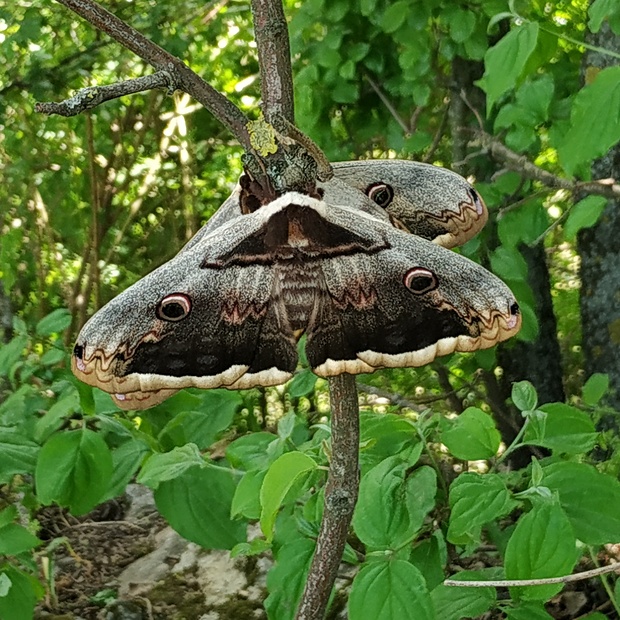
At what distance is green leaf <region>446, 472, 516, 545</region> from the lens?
65cm

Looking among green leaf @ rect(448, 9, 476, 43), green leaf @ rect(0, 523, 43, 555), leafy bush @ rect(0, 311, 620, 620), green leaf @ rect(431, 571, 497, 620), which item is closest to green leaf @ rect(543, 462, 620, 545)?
leafy bush @ rect(0, 311, 620, 620)

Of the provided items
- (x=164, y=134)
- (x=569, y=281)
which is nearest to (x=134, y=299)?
(x=569, y=281)

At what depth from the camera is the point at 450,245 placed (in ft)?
1.70

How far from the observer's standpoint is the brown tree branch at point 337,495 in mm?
490

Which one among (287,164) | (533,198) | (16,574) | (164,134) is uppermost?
→ (164,134)

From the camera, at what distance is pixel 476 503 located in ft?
2.17

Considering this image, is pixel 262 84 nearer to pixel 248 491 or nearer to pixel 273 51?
pixel 273 51

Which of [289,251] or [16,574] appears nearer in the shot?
[289,251]

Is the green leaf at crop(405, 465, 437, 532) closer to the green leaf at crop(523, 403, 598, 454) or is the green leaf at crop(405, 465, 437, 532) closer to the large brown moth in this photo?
the green leaf at crop(523, 403, 598, 454)

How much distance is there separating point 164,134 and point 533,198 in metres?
1.30

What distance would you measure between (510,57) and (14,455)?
71 cm

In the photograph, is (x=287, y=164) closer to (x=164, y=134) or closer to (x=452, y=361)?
(x=452, y=361)

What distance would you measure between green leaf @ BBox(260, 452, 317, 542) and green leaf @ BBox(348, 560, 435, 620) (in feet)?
0.33

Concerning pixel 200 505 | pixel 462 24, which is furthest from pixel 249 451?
pixel 462 24
